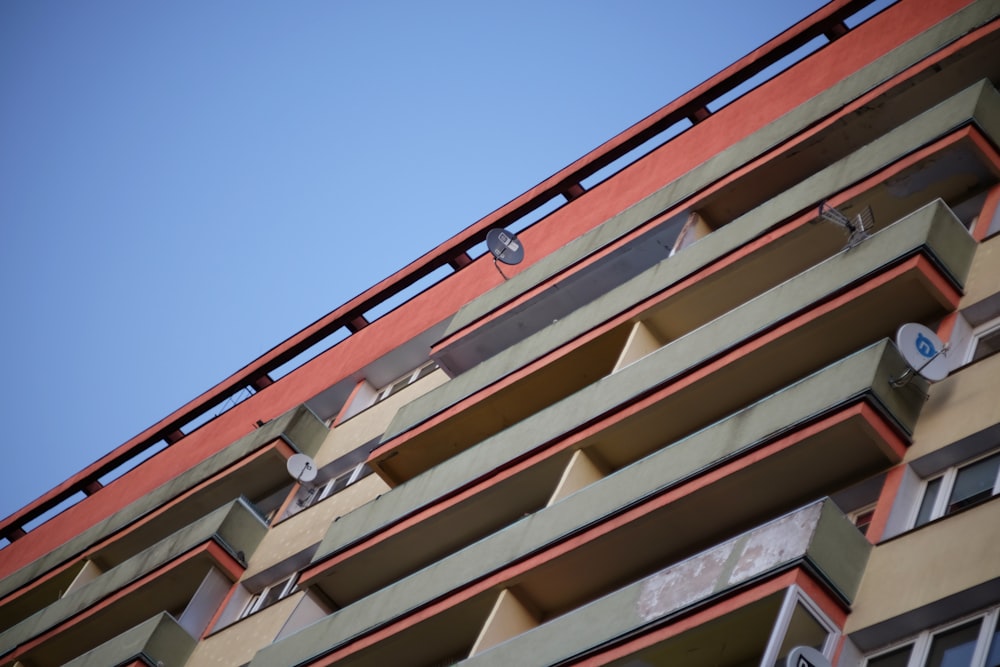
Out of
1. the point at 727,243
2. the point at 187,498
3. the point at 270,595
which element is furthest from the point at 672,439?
the point at 187,498

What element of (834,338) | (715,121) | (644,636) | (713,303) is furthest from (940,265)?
(715,121)

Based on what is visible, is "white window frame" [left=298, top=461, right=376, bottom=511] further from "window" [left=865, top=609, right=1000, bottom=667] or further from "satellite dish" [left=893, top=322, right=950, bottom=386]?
"window" [left=865, top=609, right=1000, bottom=667]

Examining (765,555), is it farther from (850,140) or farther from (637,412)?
(850,140)

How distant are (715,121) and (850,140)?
5.67 metres

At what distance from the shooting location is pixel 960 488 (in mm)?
Answer: 14969

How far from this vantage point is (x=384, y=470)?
25.0 metres

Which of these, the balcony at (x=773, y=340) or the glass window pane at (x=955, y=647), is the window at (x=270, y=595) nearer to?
the balcony at (x=773, y=340)

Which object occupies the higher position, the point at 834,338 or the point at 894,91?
the point at 894,91

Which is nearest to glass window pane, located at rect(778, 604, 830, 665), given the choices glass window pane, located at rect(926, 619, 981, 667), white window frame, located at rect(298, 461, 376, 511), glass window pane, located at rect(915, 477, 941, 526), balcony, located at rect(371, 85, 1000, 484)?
glass window pane, located at rect(926, 619, 981, 667)

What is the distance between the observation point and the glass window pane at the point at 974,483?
14.6 m

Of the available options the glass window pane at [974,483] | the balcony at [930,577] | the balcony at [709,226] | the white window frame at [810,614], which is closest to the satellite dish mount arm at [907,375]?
the glass window pane at [974,483]

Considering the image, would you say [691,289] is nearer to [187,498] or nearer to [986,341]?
[986,341]

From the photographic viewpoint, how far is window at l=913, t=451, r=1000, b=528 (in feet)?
48.0

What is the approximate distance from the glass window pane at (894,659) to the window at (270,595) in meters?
13.9
